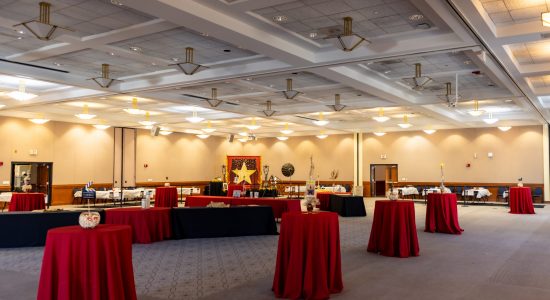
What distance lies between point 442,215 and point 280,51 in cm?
497

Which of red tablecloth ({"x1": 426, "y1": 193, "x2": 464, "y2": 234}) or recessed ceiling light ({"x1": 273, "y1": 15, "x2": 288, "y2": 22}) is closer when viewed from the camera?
recessed ceiling light ({"x1": 273, "y1": 15, "x2": 288, "y2": 22})

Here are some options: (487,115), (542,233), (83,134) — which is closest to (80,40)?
(542,233)

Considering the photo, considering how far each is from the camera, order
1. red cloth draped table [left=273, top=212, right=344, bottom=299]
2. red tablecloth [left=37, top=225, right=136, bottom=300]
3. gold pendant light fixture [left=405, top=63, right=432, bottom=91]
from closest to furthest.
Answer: red tablecloth [left=37, top=225, right=136, bottom=300] → red cloth draped table [left=273, top=212, right=344, bottom=299] → gold pendant light fixture [left=405, top=63, right=432, bottom=91]

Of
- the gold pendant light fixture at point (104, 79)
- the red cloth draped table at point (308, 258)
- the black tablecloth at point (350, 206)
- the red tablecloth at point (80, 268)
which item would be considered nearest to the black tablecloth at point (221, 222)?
the gold pendant light fixture at point (104, 79)

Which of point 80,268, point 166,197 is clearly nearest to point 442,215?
point 80,268

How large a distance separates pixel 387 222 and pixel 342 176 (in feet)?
55.7

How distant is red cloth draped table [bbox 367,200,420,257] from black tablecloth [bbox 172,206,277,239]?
278 centimetres

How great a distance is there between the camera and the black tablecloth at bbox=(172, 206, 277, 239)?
906cm

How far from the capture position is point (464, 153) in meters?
20.9

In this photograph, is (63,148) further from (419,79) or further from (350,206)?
(419,79)

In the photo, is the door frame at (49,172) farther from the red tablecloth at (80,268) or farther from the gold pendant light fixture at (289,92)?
the red tablecloth at (80,268)

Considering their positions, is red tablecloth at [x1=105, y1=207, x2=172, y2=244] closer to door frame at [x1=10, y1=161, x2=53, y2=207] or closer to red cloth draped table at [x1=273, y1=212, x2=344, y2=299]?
red cloth draped table at [x1=273, y1=212, x2=344, y2=299]

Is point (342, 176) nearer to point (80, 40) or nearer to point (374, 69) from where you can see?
point (374, 69)

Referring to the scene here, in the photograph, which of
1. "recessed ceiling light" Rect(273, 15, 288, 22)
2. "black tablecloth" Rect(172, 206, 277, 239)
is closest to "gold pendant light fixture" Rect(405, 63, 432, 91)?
"recessed ceiling light" Rect(273, 15, 288, 22)
